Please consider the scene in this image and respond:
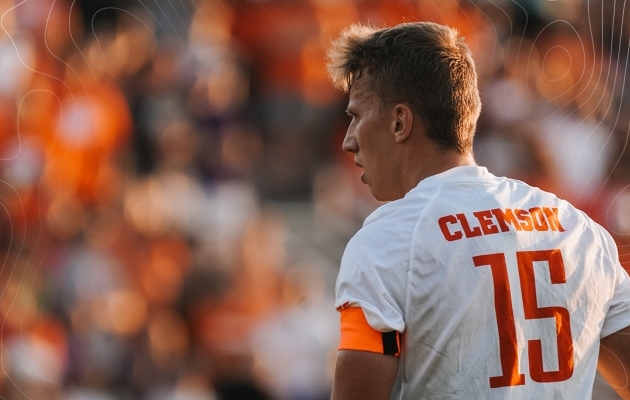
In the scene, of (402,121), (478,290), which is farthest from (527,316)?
(402,121)

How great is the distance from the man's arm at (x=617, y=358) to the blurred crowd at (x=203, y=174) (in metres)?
1.68

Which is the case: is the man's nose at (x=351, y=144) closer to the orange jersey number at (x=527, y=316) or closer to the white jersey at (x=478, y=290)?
the white jersey at (x=478, y=290)

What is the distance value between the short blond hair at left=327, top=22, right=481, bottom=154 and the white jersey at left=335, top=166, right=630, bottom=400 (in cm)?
8

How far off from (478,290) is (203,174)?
2045 mm

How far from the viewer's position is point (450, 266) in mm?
1149

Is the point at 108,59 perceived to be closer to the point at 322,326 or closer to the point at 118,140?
the point at 118,140

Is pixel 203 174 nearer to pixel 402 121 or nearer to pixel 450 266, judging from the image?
pixel 402 121

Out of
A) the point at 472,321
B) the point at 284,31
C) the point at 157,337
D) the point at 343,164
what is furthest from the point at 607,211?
the point at 472,321

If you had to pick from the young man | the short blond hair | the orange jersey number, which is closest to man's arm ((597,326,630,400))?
the young man

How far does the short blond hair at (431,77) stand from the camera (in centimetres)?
128

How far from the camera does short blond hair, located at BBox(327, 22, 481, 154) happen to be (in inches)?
50.4

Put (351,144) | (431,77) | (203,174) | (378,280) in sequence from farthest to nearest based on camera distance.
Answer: (203,174) → (351,144) → (431,77) → (378,280)

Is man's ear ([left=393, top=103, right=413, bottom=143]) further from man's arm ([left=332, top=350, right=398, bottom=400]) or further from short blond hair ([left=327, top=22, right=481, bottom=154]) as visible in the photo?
man's arm ([left=332, top=350, right=398, bottom=400])

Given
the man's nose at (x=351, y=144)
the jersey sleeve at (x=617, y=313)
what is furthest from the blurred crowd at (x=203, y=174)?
the jersey sleeve at (x=617, y=313)
